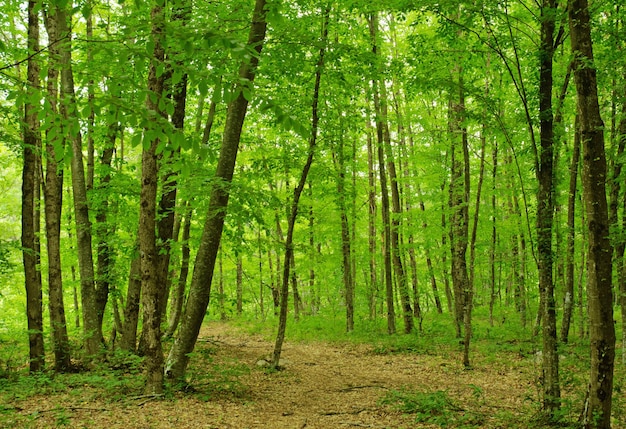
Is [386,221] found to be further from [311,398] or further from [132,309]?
[132,309]

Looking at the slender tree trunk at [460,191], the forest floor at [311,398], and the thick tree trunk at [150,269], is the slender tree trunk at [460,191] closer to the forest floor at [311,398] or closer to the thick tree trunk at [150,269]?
the forest floor at [311,398]

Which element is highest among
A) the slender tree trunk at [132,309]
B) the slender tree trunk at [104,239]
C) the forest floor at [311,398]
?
the slender tree trunk at [104,239]

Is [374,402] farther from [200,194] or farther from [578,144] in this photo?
[578,144]

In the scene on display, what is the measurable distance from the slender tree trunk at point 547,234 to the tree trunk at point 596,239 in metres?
1.24

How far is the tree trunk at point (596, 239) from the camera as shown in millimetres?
4902

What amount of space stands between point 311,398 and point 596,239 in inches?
233

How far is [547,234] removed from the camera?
20.9 ft

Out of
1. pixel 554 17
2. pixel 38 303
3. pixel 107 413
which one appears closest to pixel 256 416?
pixel 107 413

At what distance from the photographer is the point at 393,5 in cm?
725

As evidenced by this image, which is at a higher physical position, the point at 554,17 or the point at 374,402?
the point at 554,17

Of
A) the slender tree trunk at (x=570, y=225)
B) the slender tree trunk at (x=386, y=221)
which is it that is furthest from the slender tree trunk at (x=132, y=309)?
the slender tree trunk at (x=570, y=225)

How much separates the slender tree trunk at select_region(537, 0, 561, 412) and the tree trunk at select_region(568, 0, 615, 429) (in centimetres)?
124

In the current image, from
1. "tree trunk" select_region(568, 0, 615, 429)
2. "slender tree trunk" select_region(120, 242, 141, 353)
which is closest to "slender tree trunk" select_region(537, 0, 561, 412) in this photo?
"tree trunk" select_region(568, 0, 615, 429)

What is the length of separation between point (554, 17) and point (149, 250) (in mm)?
6758
